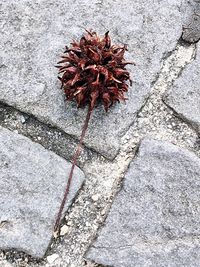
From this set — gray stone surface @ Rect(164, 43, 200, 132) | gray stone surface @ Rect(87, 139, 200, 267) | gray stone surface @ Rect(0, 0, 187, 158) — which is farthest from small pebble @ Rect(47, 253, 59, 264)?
gray stone surface @ Rect(164, 43, 200, 132)

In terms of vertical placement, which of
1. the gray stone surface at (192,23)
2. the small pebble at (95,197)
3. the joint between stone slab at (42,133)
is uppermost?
the gray stone surface at (192,23)

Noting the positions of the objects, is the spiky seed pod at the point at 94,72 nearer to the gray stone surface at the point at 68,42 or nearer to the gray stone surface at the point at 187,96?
the gray stone surface at the point at 68,42

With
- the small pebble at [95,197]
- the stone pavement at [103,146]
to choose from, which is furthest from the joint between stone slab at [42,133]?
the small pebble at [95,197]

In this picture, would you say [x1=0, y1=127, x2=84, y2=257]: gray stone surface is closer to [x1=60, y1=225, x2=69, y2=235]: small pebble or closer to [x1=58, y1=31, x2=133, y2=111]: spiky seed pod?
[x1=60, y1=225, x2=69, y2=235]: small pebble

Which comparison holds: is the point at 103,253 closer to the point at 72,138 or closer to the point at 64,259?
the point at 64,259

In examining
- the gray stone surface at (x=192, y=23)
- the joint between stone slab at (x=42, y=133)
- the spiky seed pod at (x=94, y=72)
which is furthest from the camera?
the gray stone surface at (x=192, y=23)

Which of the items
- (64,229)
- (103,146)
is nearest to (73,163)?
(103,146)
